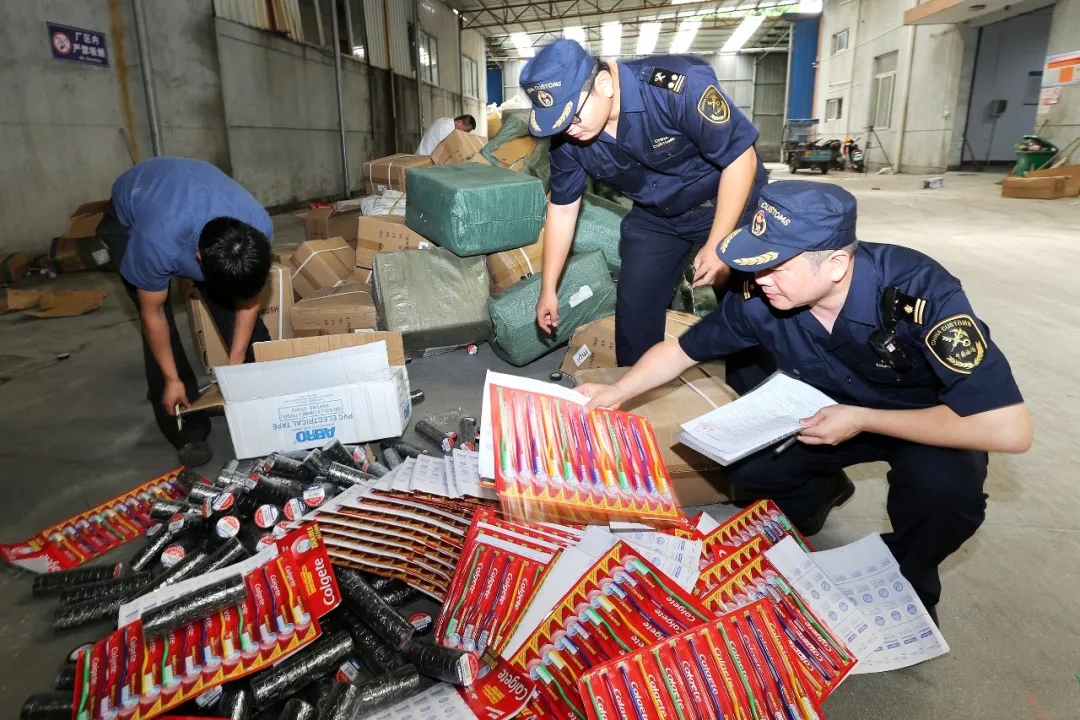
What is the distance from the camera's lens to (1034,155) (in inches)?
353

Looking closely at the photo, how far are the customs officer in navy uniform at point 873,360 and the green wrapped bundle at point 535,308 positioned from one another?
4.73 ft

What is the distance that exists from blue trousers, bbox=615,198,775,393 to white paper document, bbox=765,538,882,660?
0.73 metres

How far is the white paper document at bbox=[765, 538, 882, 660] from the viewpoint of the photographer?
129 centimetres

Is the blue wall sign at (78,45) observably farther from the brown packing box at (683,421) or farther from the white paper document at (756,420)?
the white paper document at (756,420)

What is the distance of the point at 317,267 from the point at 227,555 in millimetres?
2470

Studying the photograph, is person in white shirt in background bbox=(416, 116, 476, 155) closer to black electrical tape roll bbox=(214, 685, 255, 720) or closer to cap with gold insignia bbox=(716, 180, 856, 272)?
cap with gold insignia bbox=(716, 180, 856, 272)

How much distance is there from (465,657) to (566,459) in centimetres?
42

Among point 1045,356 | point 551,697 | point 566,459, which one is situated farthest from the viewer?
point 1045,356

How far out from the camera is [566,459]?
1.29 meters

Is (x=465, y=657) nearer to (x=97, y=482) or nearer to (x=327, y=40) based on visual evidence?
(x=97, y=482)

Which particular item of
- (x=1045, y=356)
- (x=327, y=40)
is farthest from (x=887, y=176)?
(x=1045, y=356)

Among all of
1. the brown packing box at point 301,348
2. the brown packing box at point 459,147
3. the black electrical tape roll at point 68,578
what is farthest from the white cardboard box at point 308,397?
the brown packing box at point 459,147

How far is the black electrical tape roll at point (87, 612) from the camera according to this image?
4.73 feet

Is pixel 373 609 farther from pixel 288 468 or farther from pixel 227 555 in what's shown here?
pixel 288 468
